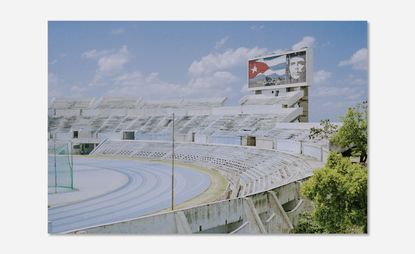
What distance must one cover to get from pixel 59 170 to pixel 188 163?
4561 mm

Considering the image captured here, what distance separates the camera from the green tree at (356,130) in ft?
24.9

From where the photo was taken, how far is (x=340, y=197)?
23.5ft

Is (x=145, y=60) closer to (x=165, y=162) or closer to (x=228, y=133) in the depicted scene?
(x=165, y=162)

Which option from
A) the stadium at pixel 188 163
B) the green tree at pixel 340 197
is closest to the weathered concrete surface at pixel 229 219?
the stadium at pixel 188 163

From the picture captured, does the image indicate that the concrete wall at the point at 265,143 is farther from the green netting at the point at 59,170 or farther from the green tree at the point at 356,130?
the green netting at the point at 59,170

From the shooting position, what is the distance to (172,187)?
987cm

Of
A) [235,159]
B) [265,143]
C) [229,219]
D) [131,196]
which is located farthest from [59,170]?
[265,143]

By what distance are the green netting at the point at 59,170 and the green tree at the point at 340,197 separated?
5075 mm

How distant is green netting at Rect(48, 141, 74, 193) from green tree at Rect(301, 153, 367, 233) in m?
5.08

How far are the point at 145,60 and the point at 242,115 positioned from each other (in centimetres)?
960

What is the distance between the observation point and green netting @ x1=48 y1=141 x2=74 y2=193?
28.1ft

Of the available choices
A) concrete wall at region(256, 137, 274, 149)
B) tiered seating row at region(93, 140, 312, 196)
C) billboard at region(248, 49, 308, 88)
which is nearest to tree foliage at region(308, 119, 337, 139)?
tiered seating row at region(93, 140, 312, 196)

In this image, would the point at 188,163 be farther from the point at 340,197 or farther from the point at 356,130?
the point at 340,197
